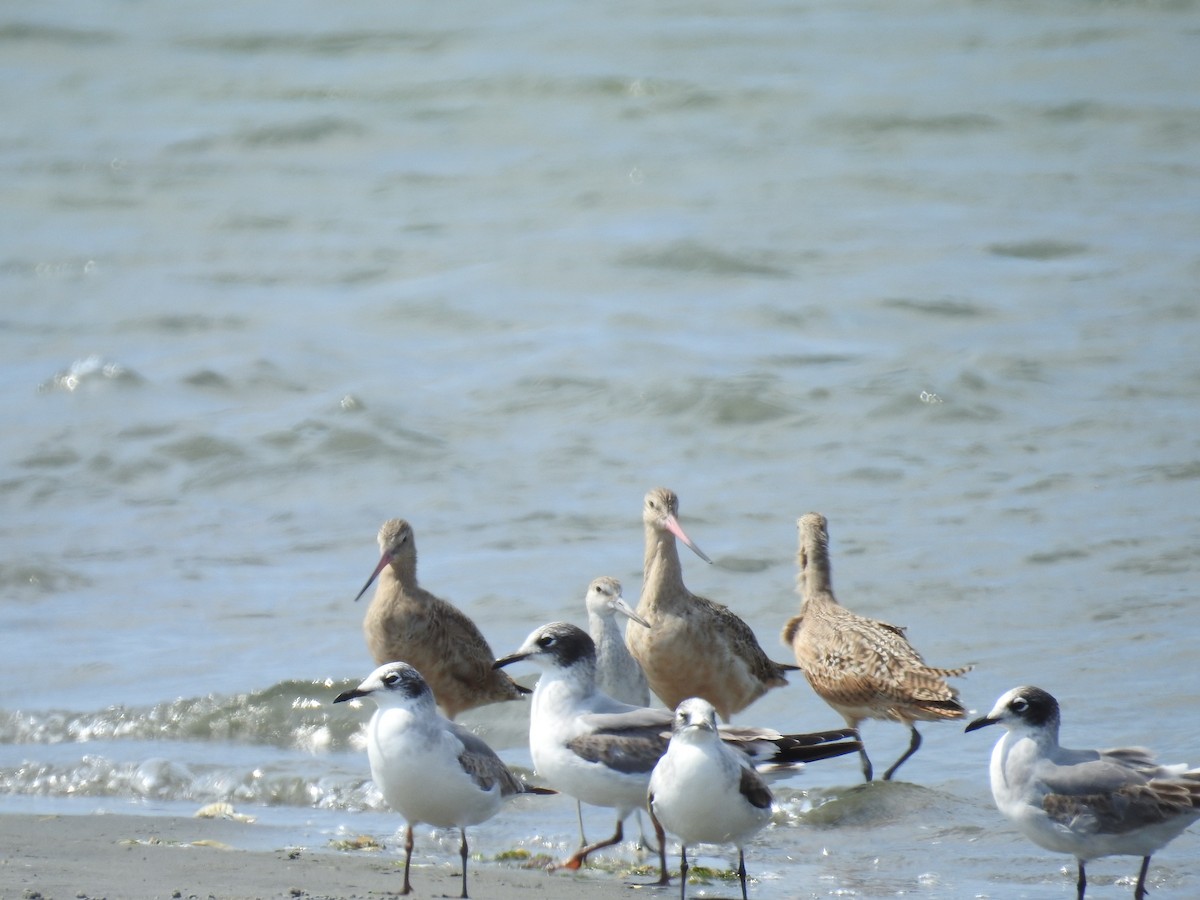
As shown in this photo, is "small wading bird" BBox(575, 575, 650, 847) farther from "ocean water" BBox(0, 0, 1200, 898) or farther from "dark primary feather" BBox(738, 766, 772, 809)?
"dark primary feather" BBox(738, 766, 772, 809)

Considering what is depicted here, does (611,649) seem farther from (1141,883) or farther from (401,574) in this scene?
(1141,883)

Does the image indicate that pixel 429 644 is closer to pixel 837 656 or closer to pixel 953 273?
pixel 837 656

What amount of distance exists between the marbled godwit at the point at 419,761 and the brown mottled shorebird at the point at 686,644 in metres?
2.28

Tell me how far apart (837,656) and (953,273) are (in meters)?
8.42

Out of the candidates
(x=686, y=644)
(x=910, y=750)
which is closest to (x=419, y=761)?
(x=686, y=644)

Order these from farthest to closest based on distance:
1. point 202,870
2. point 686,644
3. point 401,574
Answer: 1. point 401,574
2. point 686,644
3. point 202,870

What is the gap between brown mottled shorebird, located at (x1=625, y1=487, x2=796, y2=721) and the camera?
28.1 ft

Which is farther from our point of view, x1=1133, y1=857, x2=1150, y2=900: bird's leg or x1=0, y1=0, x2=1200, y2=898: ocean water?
x1=0, y1=0, x2=1200, y2=898: ocean water

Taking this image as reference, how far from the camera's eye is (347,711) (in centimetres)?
909

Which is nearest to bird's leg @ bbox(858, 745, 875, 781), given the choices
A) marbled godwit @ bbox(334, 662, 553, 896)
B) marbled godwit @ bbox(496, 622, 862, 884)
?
marbled godwit @ bbox(496, 622, 862, 884)

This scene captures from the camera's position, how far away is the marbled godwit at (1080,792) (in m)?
5.86

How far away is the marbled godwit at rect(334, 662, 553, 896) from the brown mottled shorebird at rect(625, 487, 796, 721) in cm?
228

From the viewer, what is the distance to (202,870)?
6.23m

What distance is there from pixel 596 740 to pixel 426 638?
2561mm
